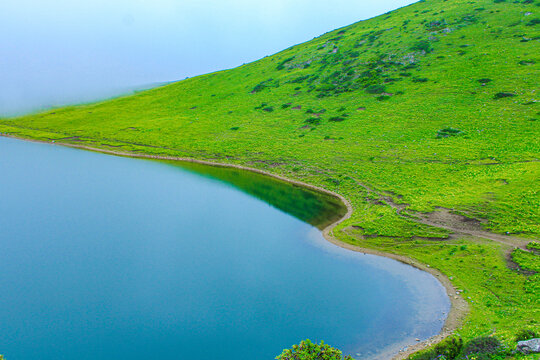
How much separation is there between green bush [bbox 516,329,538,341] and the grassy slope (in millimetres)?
766

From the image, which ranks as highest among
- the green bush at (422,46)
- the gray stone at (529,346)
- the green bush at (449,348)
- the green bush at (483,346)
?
the green bush at (422,46)

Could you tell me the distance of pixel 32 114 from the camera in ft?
388

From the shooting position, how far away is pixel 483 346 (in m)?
20.1

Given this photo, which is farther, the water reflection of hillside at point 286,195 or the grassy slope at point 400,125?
the water reflection of hillside at point 286,195

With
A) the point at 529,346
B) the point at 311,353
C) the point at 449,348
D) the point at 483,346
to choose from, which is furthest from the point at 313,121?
the point at 311,353

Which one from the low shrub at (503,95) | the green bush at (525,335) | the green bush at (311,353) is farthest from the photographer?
the low shrub at (503,95)

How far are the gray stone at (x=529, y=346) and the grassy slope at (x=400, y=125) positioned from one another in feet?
6.24

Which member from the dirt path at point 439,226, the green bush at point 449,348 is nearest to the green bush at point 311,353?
the dirt path at point 439,226

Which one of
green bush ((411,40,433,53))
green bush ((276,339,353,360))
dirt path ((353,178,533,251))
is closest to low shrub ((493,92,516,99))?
green bush ((411,40,433,53))

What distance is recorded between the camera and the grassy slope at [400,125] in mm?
35125

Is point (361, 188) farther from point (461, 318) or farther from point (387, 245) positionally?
point (461, 318)

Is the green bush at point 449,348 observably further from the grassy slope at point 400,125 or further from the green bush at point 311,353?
the green bush at point 311,353

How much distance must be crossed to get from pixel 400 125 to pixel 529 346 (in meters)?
51.7

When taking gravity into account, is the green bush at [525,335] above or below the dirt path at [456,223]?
below
